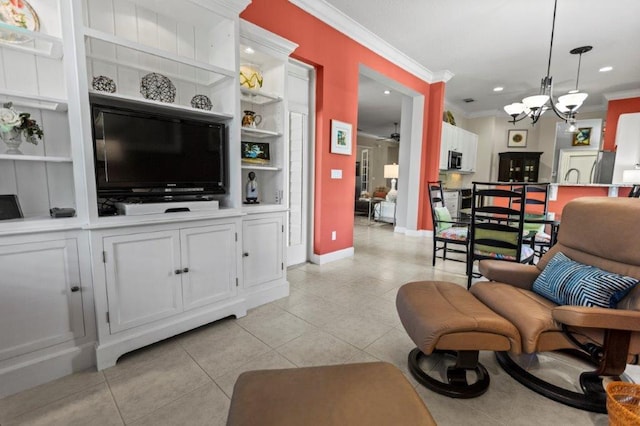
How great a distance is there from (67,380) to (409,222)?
18.2 ft

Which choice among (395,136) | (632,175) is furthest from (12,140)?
(395,136)

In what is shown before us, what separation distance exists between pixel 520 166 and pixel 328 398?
30.9 feet

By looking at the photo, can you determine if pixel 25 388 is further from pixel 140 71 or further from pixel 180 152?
pixel 140 71

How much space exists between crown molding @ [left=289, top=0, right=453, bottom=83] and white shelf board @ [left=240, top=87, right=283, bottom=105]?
4.11 feet

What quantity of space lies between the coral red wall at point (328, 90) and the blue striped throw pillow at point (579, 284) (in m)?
2.48

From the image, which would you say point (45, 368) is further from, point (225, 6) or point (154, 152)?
point (225, 6)

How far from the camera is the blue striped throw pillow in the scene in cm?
153

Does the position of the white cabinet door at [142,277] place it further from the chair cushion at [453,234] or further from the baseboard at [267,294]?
the chair cushion at [453,234]

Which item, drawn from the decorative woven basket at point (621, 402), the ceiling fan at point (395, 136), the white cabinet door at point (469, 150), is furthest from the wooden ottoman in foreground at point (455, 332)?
the ceiling fan at point (395, 136)

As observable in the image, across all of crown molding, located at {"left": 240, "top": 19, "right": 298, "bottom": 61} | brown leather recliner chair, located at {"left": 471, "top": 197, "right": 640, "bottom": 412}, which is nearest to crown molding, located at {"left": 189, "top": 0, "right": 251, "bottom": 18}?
crown molding, located at {"left": 240, "top": 19, "right": 298, "bottom": 61}

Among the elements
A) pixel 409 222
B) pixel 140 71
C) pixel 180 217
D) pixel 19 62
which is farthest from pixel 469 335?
pixel 409 222

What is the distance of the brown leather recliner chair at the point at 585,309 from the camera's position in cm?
140

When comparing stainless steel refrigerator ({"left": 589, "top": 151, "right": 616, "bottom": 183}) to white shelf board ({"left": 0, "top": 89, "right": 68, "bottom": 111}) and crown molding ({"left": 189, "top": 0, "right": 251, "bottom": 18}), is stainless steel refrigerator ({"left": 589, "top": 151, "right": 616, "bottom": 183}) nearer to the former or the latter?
crown molding ({"left": 189, "top": 0, "right": 251, "bottom": 18})

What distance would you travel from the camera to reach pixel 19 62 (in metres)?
1.74
